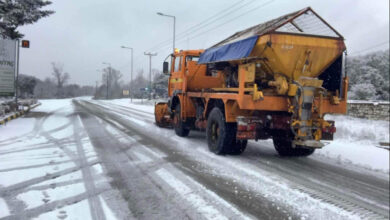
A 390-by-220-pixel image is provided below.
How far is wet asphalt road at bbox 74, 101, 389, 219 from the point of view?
4.36 m

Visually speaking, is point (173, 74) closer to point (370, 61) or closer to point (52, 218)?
point (52, 218)

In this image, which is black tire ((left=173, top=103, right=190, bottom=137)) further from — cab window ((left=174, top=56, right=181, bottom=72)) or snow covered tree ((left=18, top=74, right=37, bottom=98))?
snow covered tree ((left=18, top=74, right=37, bottom=98))

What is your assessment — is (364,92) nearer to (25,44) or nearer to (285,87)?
(285,87)

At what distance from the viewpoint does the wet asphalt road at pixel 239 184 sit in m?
4.36

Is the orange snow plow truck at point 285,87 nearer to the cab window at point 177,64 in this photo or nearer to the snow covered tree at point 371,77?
the cab window at point 177,64

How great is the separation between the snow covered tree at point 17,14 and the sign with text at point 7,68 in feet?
2.64

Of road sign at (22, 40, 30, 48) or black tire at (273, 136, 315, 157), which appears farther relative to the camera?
road sign at (22, 40, 30, 48)

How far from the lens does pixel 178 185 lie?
17.6ft

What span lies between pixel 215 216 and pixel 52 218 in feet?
6.39

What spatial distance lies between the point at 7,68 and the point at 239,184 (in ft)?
54.2

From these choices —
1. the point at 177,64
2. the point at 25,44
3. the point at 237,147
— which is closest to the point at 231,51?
the point at 237,147

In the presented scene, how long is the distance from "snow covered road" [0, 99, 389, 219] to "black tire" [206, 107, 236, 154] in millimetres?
264

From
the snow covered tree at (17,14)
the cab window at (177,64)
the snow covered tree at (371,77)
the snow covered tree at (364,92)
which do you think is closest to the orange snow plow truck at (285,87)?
the cab window at (177,64)

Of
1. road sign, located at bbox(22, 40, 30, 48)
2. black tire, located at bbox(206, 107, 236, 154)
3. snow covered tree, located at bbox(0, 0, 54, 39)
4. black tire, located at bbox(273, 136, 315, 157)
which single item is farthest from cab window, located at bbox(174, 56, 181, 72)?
road sign, located at bbox(22, 40, 30, 48)
